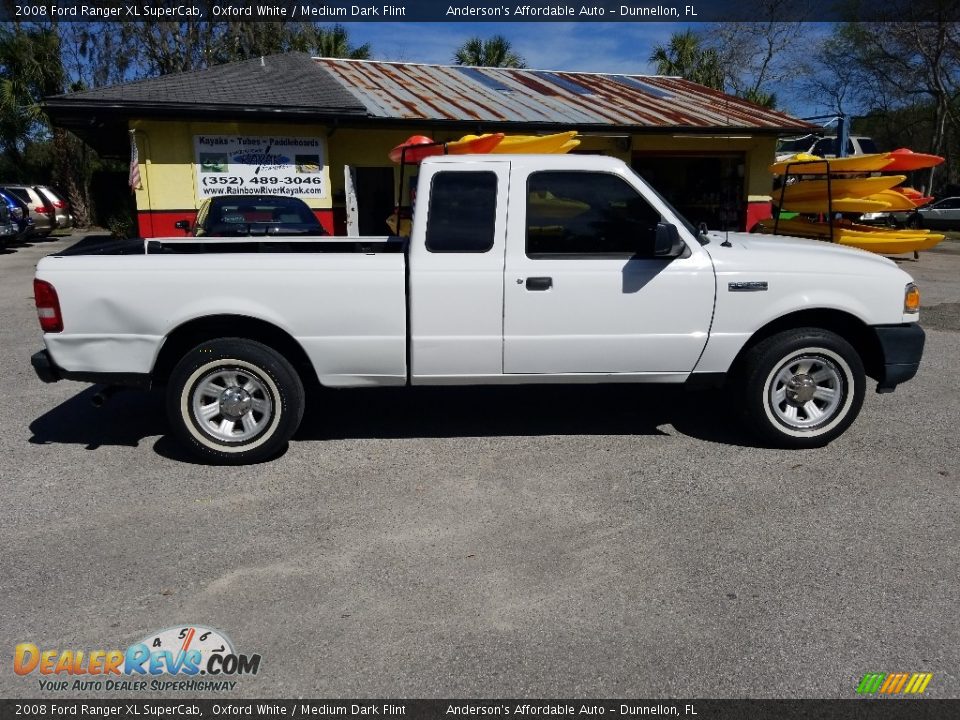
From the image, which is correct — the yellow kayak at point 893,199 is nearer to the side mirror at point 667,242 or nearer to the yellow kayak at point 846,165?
the yellow kayak at point 846,165

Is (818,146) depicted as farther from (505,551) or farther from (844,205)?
(505,551)

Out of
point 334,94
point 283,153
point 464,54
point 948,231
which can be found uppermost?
point 464,54

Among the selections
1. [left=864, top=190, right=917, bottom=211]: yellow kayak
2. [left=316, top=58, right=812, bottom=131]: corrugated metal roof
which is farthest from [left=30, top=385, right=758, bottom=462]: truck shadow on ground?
[left=316, top=58, right=812, bottom=131]: corrugated metal roof

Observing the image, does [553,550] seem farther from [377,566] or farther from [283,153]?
[283,153]

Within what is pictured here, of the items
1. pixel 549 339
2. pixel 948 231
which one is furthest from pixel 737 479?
A: pixel 948 231

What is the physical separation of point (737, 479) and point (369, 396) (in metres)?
3.11

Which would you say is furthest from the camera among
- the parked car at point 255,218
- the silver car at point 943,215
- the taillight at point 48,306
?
the silver car at point 943,215

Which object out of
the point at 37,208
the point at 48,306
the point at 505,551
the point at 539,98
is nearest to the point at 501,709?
the point at 505,551

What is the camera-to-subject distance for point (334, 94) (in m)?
15.1

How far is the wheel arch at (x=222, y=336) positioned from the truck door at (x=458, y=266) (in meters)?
0.79

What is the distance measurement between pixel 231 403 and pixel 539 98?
562 inches

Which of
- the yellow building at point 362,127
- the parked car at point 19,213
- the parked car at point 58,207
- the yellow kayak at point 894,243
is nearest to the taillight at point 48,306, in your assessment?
the yellow building at point 362,127

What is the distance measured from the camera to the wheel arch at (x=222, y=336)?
15.9 feet

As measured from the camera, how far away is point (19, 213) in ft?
69.6
